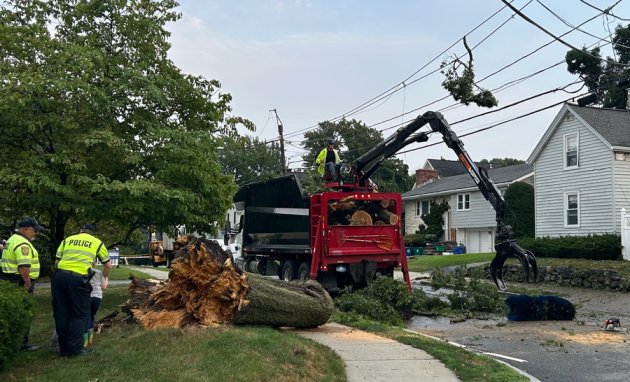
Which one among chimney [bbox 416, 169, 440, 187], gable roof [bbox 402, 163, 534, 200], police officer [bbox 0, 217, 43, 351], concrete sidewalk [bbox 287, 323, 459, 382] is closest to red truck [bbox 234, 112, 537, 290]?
concrete sidewalk [bbox 287, 323, 459, 382]

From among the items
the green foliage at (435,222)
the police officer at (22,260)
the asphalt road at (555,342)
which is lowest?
the asphalt road at (555,342)

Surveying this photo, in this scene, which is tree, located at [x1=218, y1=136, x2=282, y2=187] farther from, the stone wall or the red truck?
the red truck

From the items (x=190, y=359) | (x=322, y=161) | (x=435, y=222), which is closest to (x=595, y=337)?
(x=190, y=359)

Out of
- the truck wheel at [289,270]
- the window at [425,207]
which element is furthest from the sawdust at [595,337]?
the window at [425,207]

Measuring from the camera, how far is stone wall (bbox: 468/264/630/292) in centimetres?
1759

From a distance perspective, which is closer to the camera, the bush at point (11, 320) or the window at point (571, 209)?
the bush at point (11, 320)

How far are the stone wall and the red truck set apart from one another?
593 cm

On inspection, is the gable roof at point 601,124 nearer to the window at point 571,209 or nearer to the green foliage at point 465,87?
A: the window at point 571,209

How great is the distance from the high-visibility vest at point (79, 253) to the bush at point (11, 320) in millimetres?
694

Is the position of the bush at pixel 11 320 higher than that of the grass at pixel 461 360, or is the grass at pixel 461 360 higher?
the bush at pixel 11 320

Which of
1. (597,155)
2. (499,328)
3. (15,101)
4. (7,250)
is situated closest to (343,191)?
(499,328)

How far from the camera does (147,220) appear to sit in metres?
12.3

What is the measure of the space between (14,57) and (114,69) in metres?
2.01

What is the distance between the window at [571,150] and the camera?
26.2m
